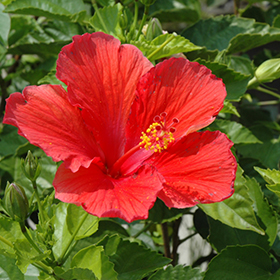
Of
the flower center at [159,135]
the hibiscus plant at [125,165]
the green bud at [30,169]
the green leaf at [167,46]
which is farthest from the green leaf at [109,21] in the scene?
the green bud at [30,169]

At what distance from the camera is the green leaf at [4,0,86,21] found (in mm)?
1400

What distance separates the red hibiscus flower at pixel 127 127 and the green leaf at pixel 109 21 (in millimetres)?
261

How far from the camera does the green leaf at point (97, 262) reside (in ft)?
3.03

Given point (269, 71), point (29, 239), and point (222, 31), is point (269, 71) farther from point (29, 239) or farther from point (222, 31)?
point (29, 239)

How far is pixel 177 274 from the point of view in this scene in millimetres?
1087

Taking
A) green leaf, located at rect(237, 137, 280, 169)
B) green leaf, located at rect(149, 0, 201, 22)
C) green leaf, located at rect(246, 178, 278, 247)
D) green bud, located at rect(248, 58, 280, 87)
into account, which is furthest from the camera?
green leaf, located at rect(149, 0, 201, 22)

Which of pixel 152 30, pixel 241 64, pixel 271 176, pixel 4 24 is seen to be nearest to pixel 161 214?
pixel 271 176

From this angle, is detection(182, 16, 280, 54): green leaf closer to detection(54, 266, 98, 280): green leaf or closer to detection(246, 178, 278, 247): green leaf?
detection(246, 178, 278, 247): green leaf

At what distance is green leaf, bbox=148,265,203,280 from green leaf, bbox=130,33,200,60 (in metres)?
0.62

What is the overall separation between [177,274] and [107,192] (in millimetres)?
391

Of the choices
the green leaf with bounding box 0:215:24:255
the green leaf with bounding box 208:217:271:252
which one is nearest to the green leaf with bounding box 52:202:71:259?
the green leaf with bounding box 0:215:24:255

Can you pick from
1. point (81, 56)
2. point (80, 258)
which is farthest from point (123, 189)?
point (81, 56)

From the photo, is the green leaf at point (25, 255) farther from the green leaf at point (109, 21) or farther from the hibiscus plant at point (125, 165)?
the green leaf at point (109, 21)

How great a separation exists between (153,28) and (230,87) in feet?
1.07
